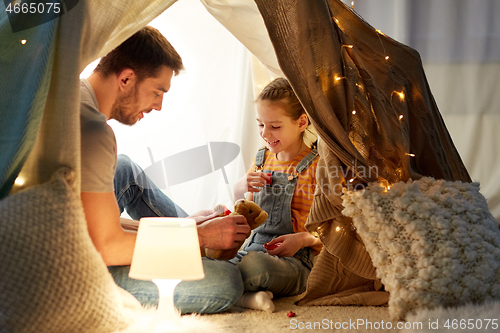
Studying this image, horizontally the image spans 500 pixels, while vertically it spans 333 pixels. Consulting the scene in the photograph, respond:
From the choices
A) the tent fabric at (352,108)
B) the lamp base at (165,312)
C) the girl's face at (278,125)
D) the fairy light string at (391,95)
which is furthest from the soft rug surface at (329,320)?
the girl's face at (278,125)

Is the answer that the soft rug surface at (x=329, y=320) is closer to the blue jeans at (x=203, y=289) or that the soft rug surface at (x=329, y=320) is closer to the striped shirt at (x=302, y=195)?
the blue jeans at (x=203, y=289)

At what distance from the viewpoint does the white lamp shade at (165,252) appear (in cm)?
91

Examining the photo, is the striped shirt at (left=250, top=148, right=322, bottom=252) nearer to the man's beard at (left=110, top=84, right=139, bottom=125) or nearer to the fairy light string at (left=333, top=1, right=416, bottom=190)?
the fairy light string at (left=333, top=1, right=416, bottom=190)

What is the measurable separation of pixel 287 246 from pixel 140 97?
69 centimetres

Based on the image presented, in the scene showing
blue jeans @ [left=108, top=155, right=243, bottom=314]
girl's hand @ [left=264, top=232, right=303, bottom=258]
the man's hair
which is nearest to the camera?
blue jeans @ [left=108, top=155, right=243, bottom=314]

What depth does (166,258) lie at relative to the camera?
913 mm

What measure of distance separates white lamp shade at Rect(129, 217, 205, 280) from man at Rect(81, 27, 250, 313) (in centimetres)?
11

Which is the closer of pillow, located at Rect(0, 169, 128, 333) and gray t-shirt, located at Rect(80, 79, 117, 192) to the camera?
pillow, located at Rect(0, 169, 128, 333)

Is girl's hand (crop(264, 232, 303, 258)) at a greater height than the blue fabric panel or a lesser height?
lesser

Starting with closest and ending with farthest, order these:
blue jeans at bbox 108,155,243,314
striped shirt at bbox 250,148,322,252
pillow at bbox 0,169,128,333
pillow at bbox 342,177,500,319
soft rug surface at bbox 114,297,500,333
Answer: pillow at bbox 0,169,128,333
soft rug surface at bbox 114,297,500,333
pillow at bbox 342,177,500,319
blue jeans at bbox 108,155,243,314
striped shirt at bbox 250,148,322,252

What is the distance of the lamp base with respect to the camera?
0.90 metres

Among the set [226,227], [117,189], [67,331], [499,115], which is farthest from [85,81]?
[499,115]

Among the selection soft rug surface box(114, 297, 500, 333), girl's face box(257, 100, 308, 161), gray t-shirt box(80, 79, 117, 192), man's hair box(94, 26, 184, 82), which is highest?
man's hair box(94, 26, 184, 82)

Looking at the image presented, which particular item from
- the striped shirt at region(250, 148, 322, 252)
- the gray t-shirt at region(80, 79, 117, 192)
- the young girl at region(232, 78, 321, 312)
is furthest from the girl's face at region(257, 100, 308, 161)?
the gray t-shirt at region(80, 79, 117, 192)
